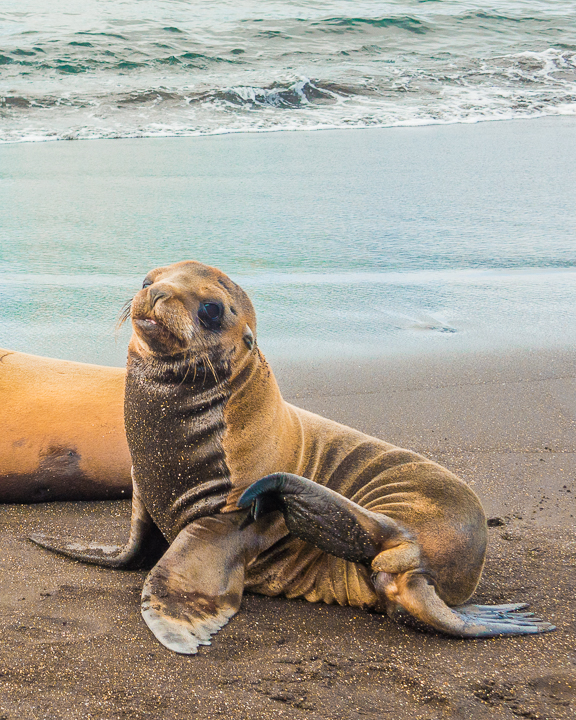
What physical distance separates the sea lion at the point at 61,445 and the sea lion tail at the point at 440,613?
142cm

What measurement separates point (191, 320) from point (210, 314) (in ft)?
0.30

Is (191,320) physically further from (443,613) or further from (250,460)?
(443,613)

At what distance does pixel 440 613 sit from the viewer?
8.03 ft

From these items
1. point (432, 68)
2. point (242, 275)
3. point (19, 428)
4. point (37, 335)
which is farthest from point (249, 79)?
point (19, 428)

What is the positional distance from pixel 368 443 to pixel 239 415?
54 centimetres

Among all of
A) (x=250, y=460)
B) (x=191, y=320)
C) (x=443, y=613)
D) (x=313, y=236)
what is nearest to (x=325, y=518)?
(x=250, y=460)

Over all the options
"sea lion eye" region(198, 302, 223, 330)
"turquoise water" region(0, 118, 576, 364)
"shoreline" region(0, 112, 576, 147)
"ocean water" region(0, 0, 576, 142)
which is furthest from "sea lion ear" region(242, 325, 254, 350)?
"ocean water" region(0, 0, 576, 142)

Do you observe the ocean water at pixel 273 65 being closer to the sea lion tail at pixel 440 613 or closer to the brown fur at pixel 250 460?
the brown fur at pixel 250 460

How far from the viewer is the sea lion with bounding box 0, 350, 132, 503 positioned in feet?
11.3

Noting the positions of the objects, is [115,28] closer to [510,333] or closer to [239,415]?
[510,333]

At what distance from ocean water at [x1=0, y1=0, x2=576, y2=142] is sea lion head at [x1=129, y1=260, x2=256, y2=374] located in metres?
9.22

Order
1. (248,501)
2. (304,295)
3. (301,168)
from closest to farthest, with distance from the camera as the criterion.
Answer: (248,501)
(304,295)
(301,168)

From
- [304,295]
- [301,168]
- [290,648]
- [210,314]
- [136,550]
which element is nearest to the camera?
[290,648]

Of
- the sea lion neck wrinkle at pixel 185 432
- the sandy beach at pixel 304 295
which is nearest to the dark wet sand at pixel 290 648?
the sandy beach at pixel 304 295
